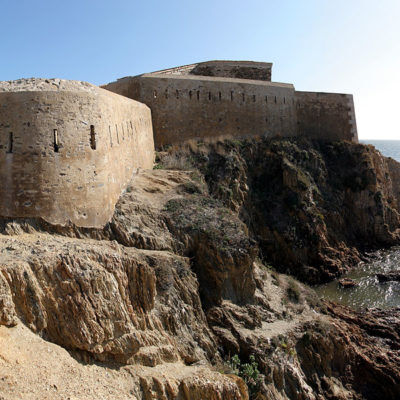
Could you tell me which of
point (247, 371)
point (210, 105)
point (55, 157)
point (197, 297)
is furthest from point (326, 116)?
point (55, 157)

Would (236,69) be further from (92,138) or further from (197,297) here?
(197,297)

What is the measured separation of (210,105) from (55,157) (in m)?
13.5

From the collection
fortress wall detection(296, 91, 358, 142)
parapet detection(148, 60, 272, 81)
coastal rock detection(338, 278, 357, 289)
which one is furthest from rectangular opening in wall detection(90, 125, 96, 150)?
fortress wall detection(296, 91, 358, 142)

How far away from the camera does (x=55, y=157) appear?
1039 centimetres

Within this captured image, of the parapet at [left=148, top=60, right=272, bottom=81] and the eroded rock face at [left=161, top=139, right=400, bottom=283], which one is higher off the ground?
the parapet at [left=148, top=60, right=272, bottom=81]

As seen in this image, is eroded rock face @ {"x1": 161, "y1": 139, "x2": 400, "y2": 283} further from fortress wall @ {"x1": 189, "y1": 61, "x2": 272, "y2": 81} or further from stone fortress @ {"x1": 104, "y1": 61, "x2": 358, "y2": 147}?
fortress wall @ {"x1": 189, "y1": 61, "x2": 272, "y2": 81}

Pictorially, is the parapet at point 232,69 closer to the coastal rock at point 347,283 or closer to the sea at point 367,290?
the sea at point 367,290

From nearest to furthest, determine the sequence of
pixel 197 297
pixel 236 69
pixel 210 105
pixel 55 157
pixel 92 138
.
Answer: pixel 55 157, pixel 92 138, pixel 197 297, pixel 210 105, pixel 236 69

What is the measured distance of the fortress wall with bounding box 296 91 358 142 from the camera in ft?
88.7

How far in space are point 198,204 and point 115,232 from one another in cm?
429

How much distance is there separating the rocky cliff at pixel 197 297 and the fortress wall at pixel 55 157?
0.52 meters

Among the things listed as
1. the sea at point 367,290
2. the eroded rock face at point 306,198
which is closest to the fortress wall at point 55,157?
the eroded rock face at point 306,198

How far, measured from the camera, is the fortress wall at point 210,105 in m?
20.8

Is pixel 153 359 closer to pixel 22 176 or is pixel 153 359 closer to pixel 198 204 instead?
pixel 22 176
